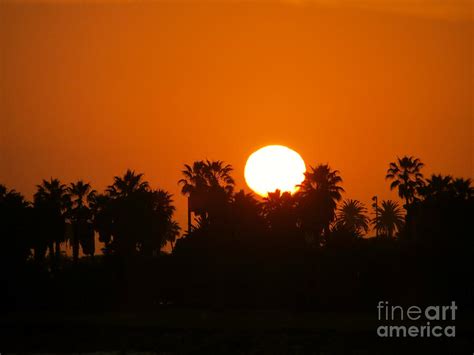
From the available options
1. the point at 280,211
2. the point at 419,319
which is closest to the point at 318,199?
the point at 280,211

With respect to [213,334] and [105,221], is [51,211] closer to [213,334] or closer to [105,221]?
[105,221]

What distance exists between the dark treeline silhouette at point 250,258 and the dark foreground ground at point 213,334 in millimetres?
2211

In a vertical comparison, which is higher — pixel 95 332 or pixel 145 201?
pixel 145 201

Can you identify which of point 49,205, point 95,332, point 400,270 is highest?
point 49,205

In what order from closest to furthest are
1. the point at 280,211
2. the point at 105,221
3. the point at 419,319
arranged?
the point at 419,319, the point at 280,211, the point at 105,221

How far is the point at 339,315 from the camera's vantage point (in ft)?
211

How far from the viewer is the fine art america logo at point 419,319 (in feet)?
183

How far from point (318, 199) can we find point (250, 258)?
18.0 metres

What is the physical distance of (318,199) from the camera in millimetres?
85875

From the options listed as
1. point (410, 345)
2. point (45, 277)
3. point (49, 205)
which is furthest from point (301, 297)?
point (49, 205)

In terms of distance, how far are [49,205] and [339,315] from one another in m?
33.7

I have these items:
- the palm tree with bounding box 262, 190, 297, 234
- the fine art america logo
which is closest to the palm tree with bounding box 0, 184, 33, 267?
the palm tree with bounding box 262, 190, 297, 234

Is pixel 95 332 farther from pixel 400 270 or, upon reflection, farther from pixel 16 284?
pixel 400 270

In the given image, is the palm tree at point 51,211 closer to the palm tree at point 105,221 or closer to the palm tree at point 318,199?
the palm tree at point 105,221
